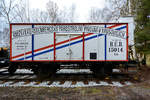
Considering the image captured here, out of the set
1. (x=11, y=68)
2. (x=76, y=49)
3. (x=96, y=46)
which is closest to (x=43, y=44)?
(x=76, y=49)

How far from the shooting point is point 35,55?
274 inches

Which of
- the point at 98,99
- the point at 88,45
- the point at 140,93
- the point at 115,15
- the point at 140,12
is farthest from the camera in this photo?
the point at 115,15

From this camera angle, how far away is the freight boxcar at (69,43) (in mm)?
6883

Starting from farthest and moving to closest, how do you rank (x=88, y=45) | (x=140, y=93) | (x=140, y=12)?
(x=140, y=12)
(x=88, y=45)
(x=140, y=93)

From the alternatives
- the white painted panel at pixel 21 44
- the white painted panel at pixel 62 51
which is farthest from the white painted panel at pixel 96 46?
the white painted panel at pixel 21 44

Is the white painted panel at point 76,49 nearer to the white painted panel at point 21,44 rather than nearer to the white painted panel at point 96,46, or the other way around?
the white painted panel at point 96,46

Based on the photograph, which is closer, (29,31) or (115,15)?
(29,31)

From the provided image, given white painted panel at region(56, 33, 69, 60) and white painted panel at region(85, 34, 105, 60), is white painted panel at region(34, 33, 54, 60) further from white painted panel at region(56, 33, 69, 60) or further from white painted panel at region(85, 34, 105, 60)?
white painted panel at region(85, 34, 105, 60)

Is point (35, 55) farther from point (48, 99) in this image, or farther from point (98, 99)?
point (98, 99)

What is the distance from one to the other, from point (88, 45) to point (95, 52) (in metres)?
0.54

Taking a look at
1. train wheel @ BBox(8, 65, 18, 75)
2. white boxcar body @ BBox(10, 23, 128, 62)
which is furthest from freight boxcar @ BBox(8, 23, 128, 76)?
train wheel @ BBox(8, 65, 18, 75)

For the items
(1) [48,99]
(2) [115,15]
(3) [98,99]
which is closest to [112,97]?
(3) [98,99]

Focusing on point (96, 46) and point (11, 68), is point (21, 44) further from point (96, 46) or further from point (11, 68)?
point (96, 46)

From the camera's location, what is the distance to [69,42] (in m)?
6.87
